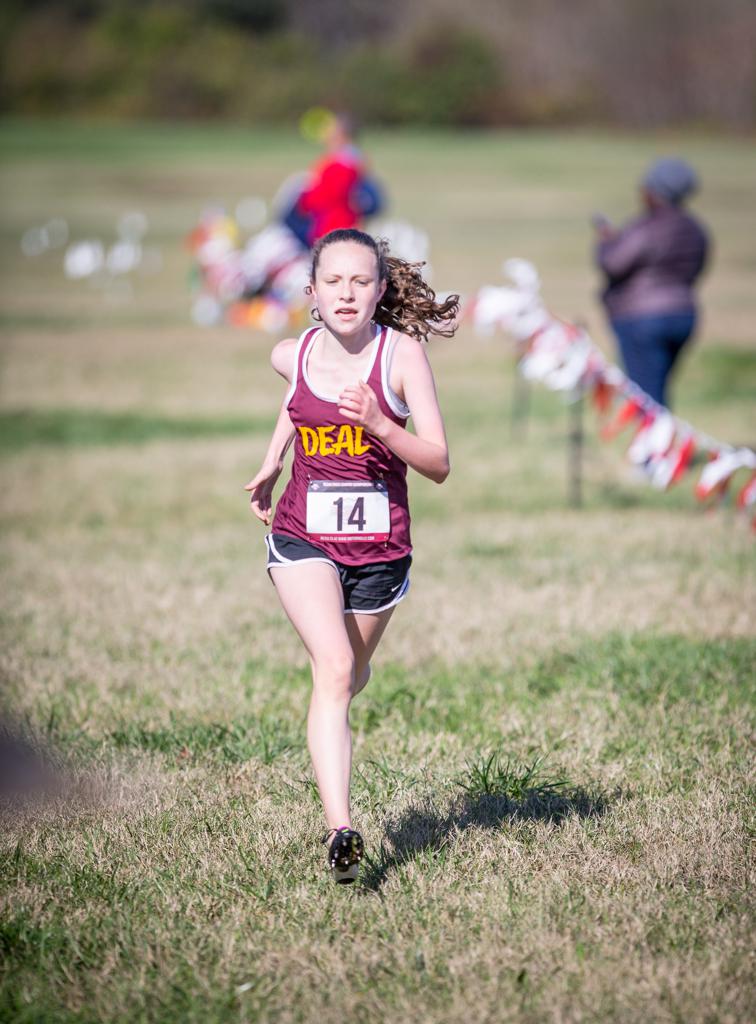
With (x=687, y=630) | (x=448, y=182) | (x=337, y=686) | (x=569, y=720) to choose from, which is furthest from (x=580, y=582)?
(x=448, y=182)

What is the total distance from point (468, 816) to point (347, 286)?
1808 millimetres

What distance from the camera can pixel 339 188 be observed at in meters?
15.4

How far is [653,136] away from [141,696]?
7671cm

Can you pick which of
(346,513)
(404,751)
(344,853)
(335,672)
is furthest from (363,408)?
(404,751)

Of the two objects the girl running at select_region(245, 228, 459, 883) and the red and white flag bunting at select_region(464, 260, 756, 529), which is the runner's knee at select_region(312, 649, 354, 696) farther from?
the red and white flag bunting at select_region(464, 260, 756, 529)

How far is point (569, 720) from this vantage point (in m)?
5.70

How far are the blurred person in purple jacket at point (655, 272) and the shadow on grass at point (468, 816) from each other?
6.23 metres

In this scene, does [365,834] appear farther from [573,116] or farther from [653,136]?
[573,116]

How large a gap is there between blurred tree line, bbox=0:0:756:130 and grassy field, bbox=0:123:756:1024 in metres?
76.1

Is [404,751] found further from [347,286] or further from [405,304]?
[347,286]

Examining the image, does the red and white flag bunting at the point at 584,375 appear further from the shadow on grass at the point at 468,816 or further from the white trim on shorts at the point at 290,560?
the white trim on shorts at the point at 290,560

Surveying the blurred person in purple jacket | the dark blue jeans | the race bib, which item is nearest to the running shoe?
the race bib

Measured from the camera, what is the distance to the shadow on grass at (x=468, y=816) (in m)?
4.41

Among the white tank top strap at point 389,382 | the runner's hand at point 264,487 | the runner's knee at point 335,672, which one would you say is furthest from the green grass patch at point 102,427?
the runner's knee at point 335,672
